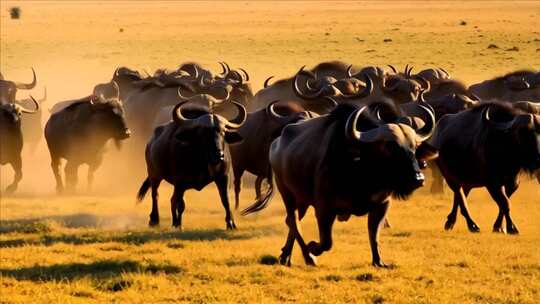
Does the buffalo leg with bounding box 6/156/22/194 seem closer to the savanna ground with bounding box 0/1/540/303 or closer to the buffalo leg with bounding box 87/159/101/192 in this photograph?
the savanna ground with bounding box 0/1/540/303

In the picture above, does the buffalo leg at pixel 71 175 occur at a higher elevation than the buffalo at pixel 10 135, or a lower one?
lower

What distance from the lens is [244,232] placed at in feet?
42.8

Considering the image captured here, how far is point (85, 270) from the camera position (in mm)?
10594

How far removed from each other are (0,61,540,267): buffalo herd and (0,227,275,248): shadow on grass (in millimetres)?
403

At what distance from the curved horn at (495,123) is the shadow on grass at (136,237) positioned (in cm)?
313

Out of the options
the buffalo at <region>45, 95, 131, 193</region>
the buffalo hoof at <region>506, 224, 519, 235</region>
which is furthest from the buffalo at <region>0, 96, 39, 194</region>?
the buffalo hoof at <region>506, 224, 519, 235</region>

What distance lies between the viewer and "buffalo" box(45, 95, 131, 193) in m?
18.0

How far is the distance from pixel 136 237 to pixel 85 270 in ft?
6.84

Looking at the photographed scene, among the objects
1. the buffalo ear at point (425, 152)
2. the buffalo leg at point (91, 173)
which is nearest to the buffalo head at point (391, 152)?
the buffalo ear at point (425, 152)

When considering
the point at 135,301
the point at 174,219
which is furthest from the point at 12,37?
the point at 135,301

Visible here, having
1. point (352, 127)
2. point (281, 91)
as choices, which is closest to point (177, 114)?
point (352, 127)

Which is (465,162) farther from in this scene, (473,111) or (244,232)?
(244,232)

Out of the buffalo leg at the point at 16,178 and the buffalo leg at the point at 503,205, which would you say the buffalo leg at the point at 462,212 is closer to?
the buffalo leg at the point at 503,205

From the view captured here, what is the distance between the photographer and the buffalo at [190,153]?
1267 centimetres
